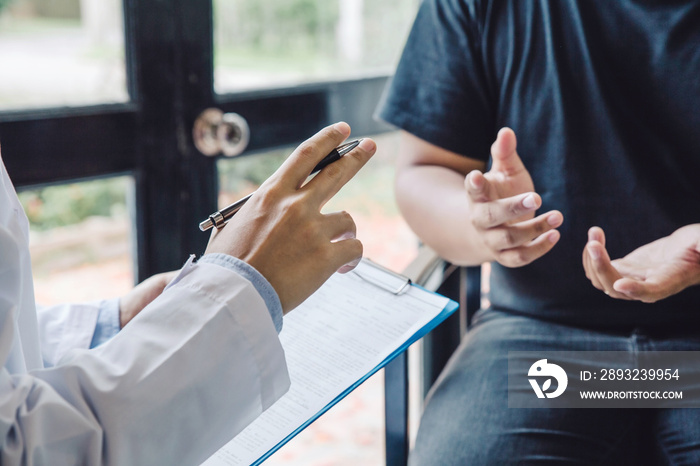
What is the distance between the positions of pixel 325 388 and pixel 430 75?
26.5 inches

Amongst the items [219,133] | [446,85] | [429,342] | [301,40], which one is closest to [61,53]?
[219,133]

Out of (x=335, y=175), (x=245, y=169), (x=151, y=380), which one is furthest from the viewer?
(x=245, y=169)

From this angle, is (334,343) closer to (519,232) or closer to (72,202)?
(519,232)

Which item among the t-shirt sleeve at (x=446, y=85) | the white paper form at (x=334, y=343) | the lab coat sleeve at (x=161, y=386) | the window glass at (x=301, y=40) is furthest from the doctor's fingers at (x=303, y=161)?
the window glass at (x=301, y=40)

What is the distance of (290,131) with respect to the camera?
5.41 feet

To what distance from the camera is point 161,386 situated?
598 millimetres

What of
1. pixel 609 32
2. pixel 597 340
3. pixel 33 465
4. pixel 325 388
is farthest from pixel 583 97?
pixel 33 465

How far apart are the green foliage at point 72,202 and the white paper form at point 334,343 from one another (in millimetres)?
647

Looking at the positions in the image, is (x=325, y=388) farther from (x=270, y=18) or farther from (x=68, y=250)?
(x=270, y=18)

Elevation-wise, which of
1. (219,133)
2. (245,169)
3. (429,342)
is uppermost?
(219,133)

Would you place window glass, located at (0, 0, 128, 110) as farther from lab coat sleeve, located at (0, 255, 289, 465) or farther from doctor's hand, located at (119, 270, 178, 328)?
lab coat sleeve, located at (0, 255, 289, 465)

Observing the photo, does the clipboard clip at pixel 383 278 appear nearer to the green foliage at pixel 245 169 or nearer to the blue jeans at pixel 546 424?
the blue jeans at pixel 546 424

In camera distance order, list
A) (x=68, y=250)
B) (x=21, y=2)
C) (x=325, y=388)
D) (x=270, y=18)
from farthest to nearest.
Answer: (x=270, y=18) → (x=68, y=250) → (x=21, y=2) → (x=325, y=388)

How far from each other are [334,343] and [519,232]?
0.30m
